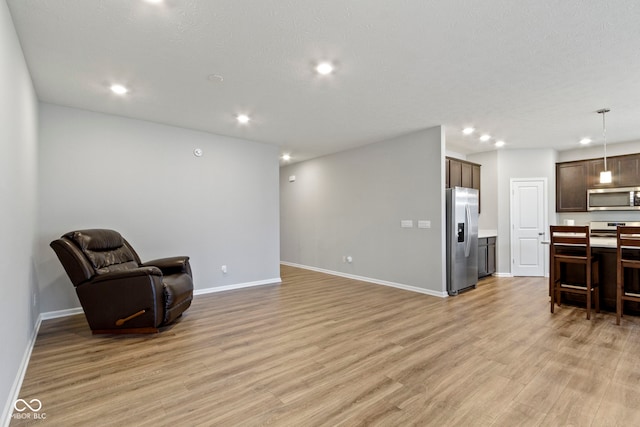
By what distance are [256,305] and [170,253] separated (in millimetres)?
1588

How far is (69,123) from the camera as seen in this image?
3.99 m

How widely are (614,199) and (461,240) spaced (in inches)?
133

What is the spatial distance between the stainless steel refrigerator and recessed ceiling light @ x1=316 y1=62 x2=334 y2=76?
291 centimetres

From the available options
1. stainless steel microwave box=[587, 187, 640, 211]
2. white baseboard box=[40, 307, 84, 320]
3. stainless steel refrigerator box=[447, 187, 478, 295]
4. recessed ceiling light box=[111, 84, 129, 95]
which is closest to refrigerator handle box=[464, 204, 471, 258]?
stainless steel refrigerator box=[447, 187, 478, 295]

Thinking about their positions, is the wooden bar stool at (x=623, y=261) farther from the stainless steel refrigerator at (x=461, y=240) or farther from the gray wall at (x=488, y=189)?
the gray wall at (x=488, y=189)

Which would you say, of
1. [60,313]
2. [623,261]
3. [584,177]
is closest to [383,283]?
[623,261]

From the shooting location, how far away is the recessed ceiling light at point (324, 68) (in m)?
2.89

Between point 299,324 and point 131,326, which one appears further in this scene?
point 299,324

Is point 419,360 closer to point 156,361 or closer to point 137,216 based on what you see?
point 156,361

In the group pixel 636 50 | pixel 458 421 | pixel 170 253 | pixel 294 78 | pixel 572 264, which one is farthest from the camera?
pixel 170 253

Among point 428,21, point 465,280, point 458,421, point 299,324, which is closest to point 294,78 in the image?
point 428,21

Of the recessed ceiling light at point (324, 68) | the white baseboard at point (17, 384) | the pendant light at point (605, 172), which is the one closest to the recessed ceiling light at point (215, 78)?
the recessed ceiling light at point (324, 68)

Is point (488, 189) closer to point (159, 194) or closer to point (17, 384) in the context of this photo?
point (159, 194)

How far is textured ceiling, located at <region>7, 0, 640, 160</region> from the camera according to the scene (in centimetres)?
217
